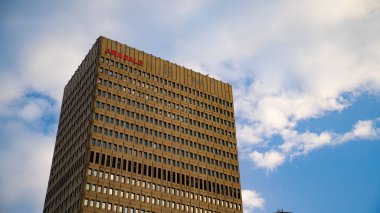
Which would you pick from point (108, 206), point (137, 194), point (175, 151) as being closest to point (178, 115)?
point (175, 151)

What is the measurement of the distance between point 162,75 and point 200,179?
34074 millimetres

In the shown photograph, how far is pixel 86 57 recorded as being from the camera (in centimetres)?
14138

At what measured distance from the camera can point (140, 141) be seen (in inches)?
4904

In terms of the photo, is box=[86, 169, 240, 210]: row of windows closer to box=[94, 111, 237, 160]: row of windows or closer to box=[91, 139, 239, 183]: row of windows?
box=[91, 139, 239, 183]: row of windows

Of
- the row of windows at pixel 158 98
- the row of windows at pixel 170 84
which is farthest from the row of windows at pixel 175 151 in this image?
the row of windows at pixel 170 84

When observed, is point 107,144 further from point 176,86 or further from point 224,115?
point 224,115

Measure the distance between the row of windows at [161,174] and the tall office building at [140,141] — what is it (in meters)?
0.27

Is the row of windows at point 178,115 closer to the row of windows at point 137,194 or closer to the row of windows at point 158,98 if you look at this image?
the row of windows at point 158,98

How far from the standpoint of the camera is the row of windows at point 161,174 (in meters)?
116

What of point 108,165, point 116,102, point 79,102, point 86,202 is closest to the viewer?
point 86,202

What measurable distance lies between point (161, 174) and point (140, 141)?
10.5 m

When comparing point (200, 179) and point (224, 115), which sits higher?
point (224, 115)

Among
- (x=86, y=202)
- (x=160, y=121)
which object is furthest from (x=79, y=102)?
(x=86, y=202)

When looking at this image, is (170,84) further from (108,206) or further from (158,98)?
(108,206)
